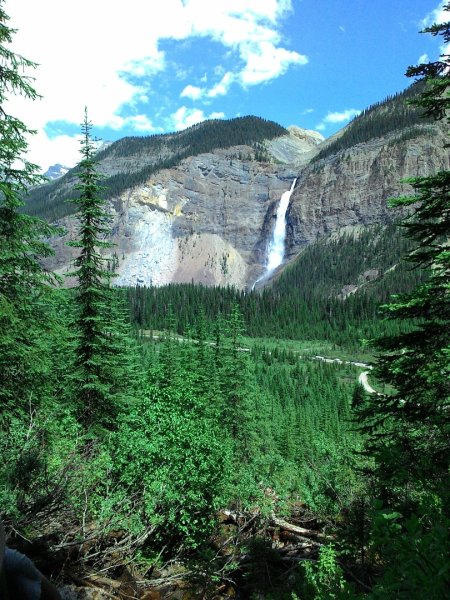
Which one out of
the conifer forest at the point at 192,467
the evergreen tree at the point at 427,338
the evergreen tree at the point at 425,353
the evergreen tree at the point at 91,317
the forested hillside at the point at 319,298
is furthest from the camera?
the forested hillside at the point at 319,298

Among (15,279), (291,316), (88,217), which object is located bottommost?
(291,316)

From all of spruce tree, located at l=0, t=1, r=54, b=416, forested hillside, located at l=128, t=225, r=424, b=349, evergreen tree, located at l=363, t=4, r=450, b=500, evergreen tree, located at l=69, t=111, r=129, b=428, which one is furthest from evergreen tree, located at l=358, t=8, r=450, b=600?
forested hillside, located at l=128, t=225, r=424, b=349

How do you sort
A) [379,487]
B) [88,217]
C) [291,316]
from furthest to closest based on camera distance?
[291,316] < [88,217] < [379,487]

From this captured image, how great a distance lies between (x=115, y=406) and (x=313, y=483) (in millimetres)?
9220

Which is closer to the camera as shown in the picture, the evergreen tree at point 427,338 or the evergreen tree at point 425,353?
the evergreen tree at point 425,353

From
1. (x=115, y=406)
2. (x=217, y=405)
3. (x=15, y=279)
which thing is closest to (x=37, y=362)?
(x=15, y=279)

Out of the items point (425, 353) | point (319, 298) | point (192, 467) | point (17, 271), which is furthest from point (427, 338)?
point (319, 298)

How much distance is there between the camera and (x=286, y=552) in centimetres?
927

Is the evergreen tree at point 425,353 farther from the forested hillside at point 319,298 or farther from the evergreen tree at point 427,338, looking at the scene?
the forested hillside at point 319,298

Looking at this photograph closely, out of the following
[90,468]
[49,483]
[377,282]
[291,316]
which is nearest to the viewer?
[49,483]

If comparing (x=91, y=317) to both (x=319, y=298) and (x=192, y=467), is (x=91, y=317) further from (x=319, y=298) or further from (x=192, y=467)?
(x=319, y=298)

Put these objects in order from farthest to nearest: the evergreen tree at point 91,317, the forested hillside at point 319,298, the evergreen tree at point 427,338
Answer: the forested hillside at point 319,298 < the evergreen tree at point 91,317 < the evergreen tree at point 427,338

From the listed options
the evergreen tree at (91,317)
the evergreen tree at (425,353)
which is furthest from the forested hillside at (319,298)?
the evergreen tree at (425,353)

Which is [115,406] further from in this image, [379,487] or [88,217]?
[379,487]
